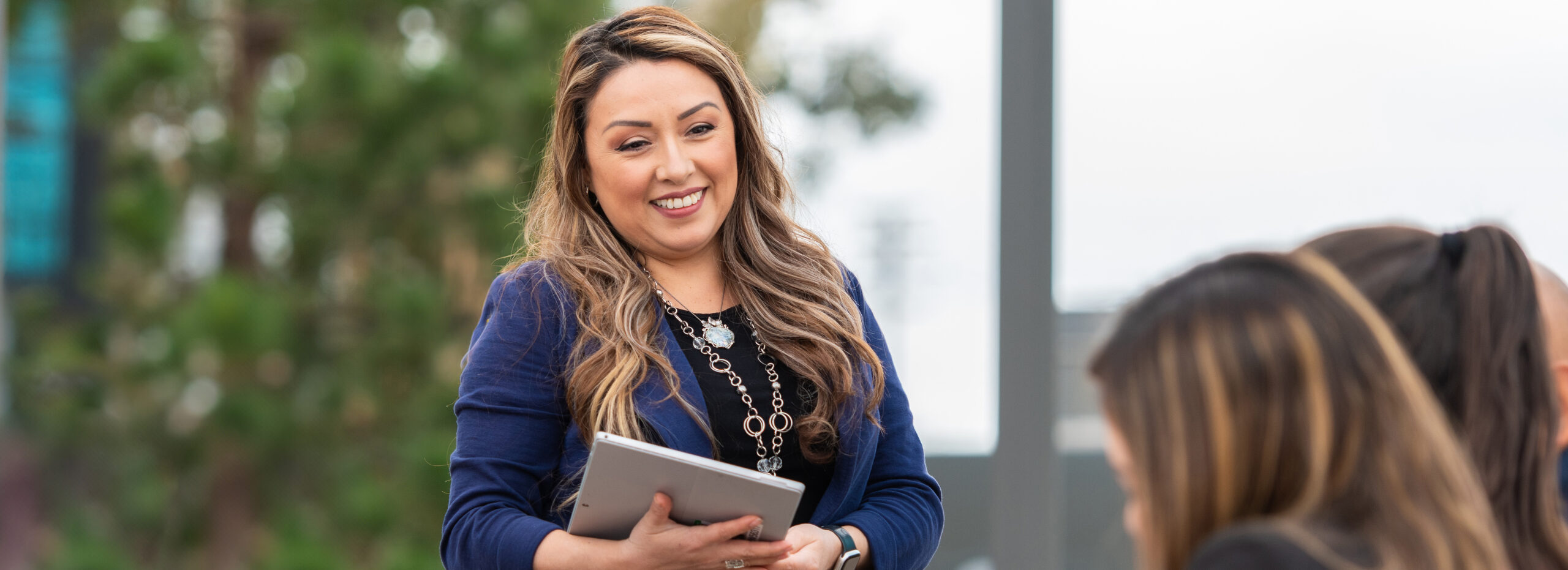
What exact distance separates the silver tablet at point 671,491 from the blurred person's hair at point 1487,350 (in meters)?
0.59

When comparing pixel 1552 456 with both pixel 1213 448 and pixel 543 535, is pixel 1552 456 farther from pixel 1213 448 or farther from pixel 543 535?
pixel 543 535

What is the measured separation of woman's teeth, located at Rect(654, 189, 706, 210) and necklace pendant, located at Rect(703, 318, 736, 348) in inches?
5.8

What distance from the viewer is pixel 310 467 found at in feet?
15.4

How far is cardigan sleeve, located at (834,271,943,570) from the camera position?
1.48 metres

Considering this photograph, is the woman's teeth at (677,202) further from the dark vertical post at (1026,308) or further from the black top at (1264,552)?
the dark vertical post at (1026,308)

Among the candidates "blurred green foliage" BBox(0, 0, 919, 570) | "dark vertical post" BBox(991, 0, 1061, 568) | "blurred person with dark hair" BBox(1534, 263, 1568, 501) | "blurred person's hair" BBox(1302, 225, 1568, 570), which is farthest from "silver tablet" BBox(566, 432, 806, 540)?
"blurred green foliage" BBox(0, 0, 919, 570)

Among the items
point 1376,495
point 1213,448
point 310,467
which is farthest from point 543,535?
point 310,467

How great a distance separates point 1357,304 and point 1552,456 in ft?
1.12

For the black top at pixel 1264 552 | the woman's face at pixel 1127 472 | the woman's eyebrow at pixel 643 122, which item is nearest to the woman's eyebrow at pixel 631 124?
the woman's eyebrow at pixel 643 122

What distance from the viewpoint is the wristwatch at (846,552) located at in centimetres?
143

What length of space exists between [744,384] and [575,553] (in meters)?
0.29

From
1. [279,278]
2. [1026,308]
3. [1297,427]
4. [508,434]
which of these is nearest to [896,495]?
[508,434]

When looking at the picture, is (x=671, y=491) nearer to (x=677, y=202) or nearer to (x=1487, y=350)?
(x=677, y=202)

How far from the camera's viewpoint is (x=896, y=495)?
5.11ft
